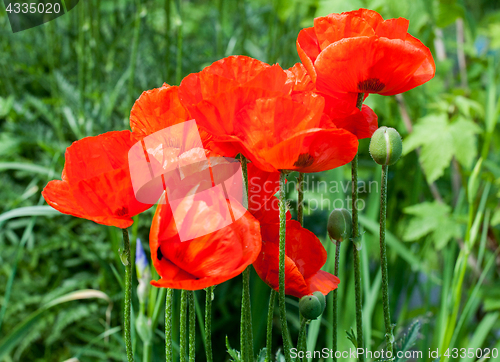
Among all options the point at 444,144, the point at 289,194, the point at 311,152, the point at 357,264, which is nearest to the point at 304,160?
the point at 311,152

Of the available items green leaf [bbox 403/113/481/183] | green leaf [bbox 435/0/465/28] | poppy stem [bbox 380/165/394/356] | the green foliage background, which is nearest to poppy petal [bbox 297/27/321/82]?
poppy stem [bbox 380/165/394/356]

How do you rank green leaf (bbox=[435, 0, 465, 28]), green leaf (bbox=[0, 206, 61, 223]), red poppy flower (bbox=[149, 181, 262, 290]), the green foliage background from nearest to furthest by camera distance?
1. red poppy flower (bbox=[149, 181, 262, 290])
2. green leaf (bbox=[0, 206, 61, 223])
3. the green foliage background
4. green leaf (bbox=[435, 0, 465, 28])

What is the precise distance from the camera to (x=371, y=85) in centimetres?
32

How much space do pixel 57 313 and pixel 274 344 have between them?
58cm

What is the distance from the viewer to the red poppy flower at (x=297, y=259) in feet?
0.99

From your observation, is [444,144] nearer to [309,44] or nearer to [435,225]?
[435,225]

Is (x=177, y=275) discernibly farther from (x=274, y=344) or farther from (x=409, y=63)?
(x=274, y=344)

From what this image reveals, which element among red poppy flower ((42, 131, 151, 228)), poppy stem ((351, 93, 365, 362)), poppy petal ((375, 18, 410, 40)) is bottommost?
poppy stem ((351, 93, 365, 362))

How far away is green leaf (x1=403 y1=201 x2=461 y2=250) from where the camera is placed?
87 cm

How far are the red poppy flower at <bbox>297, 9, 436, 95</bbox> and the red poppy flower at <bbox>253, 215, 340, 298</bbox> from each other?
0.37 feet

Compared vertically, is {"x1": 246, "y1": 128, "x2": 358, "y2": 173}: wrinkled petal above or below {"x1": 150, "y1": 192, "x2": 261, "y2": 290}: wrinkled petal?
above

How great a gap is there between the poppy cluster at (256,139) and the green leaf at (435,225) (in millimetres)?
635

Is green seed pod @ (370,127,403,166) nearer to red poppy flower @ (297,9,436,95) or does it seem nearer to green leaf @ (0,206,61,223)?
red poppy flower @ (297,9,436,95)

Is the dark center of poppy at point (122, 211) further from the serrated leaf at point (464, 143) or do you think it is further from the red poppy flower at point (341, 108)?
the serrated leaf at point (464, 143)
